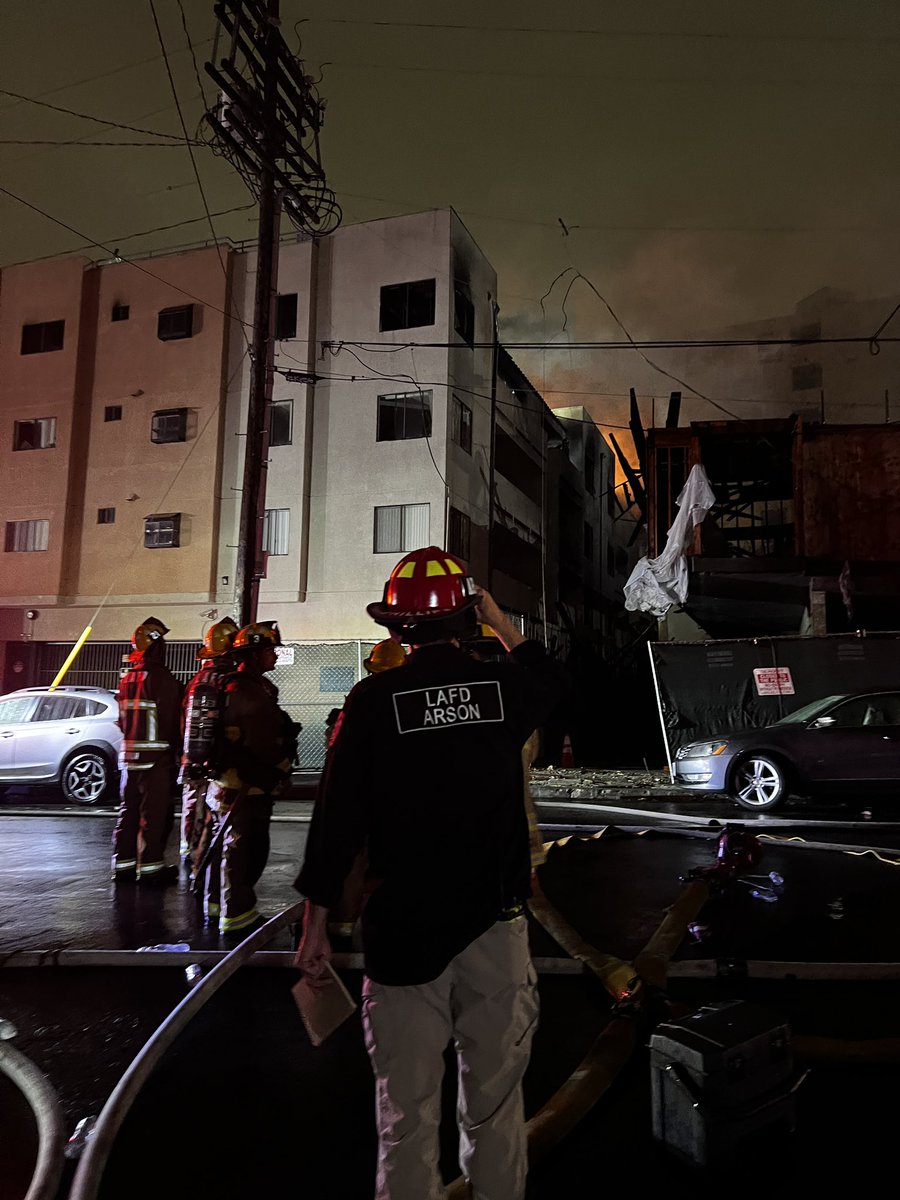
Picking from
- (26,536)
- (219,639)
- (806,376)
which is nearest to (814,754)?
(219,639)

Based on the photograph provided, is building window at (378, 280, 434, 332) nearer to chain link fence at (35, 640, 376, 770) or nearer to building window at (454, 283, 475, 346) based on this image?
building window at (454, 283, 475, 346)

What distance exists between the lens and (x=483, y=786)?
2205 millimetres

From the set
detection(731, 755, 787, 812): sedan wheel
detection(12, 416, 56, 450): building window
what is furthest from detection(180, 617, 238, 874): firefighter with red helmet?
detection(12, 416, 56, 450): building window

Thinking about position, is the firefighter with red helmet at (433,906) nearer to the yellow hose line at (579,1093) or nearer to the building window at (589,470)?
the yellow hose line at (579,1093)

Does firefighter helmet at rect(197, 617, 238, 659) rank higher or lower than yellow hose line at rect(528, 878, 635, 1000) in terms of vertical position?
higher

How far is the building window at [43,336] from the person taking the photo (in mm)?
25156

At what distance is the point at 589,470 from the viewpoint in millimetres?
38312

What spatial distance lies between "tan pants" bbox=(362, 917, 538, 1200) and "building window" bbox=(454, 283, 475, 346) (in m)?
22.1

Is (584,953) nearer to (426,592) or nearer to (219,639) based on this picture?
(426,592)

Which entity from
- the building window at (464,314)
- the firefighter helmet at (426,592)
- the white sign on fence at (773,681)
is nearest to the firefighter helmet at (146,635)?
the firefighter helmet at (426,592)

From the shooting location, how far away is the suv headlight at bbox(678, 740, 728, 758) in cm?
1112

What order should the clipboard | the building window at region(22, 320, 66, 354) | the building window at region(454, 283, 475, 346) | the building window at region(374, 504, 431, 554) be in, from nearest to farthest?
the clipboard < the building window at region(374, 504, 431, 554) < the building window at region(454, 283, 475, 346) < the building window at region(22, 320, 66, 354)

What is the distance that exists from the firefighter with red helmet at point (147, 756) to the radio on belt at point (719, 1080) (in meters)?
5.05

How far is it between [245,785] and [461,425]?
18.9 metres
